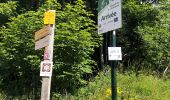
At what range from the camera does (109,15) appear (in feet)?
23.8

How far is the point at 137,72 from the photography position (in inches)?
591

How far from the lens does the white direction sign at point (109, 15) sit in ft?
22.9

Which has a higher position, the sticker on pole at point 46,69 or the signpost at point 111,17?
the signpost at point 111,17

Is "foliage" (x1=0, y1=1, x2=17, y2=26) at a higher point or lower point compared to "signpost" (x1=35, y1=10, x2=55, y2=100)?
higher

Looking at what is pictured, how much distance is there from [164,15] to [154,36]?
157cm

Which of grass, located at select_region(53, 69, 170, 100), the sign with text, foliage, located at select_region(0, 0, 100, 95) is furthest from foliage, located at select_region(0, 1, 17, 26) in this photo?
the sign with text

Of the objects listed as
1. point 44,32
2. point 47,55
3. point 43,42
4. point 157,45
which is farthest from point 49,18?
point 157,45

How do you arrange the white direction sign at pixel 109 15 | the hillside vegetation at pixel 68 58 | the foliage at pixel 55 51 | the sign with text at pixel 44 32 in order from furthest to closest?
the foliage at pixel 55 51
the hillside vegetation at pixel 68 58
the sign with text at pixel 44 32
the white direction sign at pixel 109 15

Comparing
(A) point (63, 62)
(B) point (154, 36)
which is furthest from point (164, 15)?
(A) point (63, 62)

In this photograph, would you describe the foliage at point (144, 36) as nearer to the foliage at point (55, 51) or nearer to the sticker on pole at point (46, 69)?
the foliage at point (55, 51)

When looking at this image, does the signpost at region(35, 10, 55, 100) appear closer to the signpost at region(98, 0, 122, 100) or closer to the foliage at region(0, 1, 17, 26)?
the signpost at region(98, 0, 122, 100)

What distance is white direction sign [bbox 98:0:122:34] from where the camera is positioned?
275 inches

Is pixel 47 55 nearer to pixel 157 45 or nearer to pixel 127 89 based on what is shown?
pixel 127 89

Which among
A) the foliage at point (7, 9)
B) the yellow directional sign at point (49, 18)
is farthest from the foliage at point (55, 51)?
the yellow directional sign at point (49, 18)
